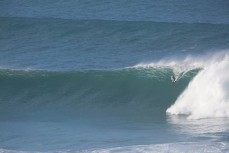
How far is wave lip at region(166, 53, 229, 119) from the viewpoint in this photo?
20047 mm

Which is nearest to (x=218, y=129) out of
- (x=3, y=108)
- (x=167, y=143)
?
(x=167, y=143)

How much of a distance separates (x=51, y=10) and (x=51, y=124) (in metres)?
14.9

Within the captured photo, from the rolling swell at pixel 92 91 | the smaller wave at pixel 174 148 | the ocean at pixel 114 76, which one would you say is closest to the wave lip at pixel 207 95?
the ocean at pixel 114 76

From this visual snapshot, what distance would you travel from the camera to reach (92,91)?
23.2m

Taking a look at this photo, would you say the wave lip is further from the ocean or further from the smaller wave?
the smaller wave

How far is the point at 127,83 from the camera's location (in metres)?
23.4

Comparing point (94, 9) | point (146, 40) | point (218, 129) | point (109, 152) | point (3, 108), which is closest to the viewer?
point (109, 152)

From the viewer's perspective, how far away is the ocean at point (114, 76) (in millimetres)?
17703

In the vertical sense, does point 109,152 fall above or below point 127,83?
below

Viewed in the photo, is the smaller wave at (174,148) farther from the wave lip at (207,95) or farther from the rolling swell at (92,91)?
the rolling swell at (92,91)

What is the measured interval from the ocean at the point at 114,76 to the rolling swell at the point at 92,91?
0.04 metres

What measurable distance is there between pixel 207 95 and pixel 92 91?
168 inches

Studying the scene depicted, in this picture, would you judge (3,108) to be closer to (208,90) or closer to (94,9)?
(208,90)

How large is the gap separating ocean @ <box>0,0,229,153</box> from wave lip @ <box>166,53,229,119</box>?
33 mm
